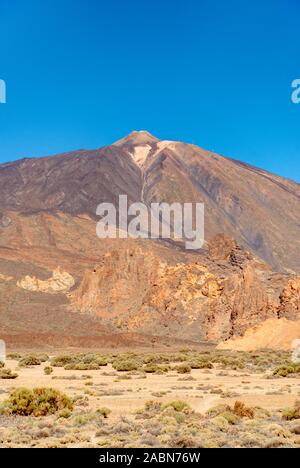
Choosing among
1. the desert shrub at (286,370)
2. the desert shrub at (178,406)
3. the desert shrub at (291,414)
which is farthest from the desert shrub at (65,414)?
the desert shrub at (286,370)

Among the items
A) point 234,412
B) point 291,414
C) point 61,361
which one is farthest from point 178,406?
point 61,361

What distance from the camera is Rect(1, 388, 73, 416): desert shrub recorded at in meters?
16.9

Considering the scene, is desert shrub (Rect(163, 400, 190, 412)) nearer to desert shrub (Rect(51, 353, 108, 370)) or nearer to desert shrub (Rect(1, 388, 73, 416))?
desert shrub (Rect(1, 388, 73, 416))

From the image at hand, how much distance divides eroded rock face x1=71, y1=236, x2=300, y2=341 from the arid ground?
2423cm

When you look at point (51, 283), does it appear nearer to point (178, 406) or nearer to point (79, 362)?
point (79, 362)

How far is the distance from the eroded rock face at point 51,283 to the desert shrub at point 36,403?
81.2 metres

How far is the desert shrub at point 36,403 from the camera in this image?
16922 millimetres

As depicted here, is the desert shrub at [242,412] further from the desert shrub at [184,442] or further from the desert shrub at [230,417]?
the desert shrub at [184,442]

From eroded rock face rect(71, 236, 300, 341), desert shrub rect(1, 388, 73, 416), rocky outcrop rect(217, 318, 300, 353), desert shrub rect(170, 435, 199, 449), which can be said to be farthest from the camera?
eroded rock face rect(71, 236, 300, 341)

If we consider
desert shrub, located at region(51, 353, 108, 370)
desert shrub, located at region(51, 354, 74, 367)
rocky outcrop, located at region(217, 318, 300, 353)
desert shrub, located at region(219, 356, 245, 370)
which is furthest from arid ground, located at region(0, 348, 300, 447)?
rocky outcrop, located at region(217, 318, 300, 353)

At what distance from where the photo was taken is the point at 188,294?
66562 millimetres

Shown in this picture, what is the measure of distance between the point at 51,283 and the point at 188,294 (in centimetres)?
4320

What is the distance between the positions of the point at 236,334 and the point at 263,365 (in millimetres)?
19160
